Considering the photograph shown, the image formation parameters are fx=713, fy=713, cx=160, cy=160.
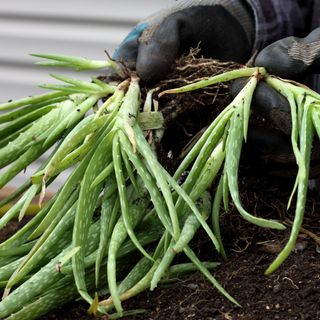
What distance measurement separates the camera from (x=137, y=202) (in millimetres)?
1020

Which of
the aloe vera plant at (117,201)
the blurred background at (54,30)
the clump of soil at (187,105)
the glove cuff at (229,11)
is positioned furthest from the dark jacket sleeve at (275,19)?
the blurred background at (54,30)

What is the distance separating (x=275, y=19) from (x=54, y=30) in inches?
43.7

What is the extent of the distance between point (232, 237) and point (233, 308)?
7.1 inches

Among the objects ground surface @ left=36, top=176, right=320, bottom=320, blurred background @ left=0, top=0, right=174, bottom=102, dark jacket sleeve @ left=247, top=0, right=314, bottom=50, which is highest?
dark jacket sleeve @ left=247, top=0, right=314, bottom=50

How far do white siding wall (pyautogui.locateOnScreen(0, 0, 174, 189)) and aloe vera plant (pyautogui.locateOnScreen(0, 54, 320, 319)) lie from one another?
3.79 ft

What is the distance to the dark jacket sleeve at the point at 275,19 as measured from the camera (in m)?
1.36

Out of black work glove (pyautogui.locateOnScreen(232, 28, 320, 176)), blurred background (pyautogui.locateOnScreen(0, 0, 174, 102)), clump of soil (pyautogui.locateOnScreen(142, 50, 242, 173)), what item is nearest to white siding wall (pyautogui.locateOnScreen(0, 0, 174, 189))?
blurred background (pyautogui.locateOnScreen(0, 0, 174, 102))

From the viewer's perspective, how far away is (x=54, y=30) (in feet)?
7.60

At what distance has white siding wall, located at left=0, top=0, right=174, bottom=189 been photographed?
2.21 metres

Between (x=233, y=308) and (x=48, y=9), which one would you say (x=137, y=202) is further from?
(x=48, y=9)

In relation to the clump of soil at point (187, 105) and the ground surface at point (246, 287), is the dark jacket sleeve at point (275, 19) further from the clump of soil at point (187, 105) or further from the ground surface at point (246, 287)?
the ground surface at point (246, 287)

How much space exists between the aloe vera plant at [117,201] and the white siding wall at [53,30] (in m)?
1.16

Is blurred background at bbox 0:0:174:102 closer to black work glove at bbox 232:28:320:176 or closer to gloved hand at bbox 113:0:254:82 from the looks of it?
gloved hand at bbox 113:0:254:82

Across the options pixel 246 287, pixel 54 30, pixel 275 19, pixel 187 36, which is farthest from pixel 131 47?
pixel 54 30
